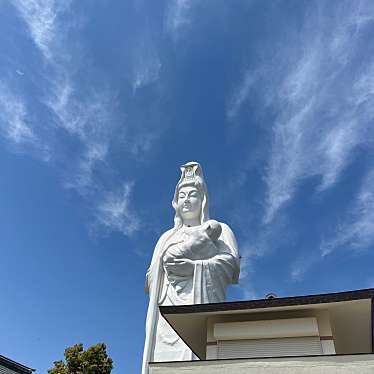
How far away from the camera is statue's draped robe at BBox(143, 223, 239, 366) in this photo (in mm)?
7797

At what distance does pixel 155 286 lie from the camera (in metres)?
8.76

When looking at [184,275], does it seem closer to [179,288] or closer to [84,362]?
[179,288]

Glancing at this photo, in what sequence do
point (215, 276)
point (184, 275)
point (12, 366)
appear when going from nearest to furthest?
point (215, 276)
point (184, 275)
point (12, 366)

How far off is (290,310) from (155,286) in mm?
4715

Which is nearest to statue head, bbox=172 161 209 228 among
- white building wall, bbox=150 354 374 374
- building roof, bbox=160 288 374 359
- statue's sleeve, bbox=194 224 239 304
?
statue's sleeve, bbox=194 224 239 304

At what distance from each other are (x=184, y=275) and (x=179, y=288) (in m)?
0.29

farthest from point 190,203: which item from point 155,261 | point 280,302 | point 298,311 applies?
point 280,302

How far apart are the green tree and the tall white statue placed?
19.7 ft

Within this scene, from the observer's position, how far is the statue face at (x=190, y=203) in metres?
10.1

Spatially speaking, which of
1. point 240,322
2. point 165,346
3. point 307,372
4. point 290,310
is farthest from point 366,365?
point 165,346

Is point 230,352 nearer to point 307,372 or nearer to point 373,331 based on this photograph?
point 307,372

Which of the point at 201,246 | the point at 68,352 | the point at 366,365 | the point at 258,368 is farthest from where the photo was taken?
the point at 68,352

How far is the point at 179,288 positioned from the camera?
8477 millimetres

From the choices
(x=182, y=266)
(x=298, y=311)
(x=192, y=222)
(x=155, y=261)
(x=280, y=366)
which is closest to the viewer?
(x=280, y=366)
